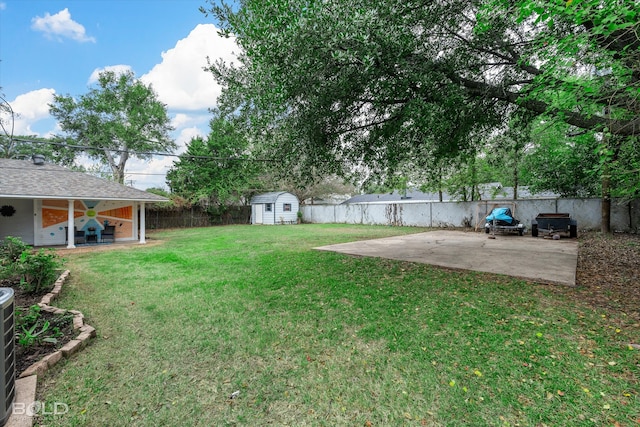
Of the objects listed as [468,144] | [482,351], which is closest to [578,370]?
[482,351]

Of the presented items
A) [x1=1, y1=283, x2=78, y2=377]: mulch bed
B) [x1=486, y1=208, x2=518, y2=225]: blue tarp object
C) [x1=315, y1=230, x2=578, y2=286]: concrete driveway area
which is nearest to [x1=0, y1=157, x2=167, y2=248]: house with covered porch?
[x1=1, y1=283, x2=78, y2=377]: mulch bed

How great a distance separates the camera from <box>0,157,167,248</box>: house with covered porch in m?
Answer: 9.80

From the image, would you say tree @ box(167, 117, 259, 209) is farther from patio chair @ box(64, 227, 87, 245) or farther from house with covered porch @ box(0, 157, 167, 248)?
patio chair @ box(64, 227, 87, 245)

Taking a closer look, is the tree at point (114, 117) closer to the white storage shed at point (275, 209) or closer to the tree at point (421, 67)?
the white storage shed at point (275, 209)

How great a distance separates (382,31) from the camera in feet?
12.1

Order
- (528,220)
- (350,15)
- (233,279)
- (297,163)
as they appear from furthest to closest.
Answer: (528,220) < (297,163) < (233,279) < (350,15)

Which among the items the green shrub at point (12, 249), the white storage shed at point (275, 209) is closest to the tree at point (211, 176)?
the white storage shed at point (275, 209)

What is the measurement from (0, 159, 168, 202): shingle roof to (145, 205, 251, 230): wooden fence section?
6.17 meters

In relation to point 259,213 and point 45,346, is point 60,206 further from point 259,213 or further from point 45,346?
point 259,213

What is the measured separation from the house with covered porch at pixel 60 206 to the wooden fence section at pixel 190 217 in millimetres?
6110

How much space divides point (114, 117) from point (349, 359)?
26.6m

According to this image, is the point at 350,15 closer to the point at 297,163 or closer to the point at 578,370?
the point at 297,163

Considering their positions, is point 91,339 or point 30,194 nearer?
point 91,339

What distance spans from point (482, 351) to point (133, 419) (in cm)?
295
